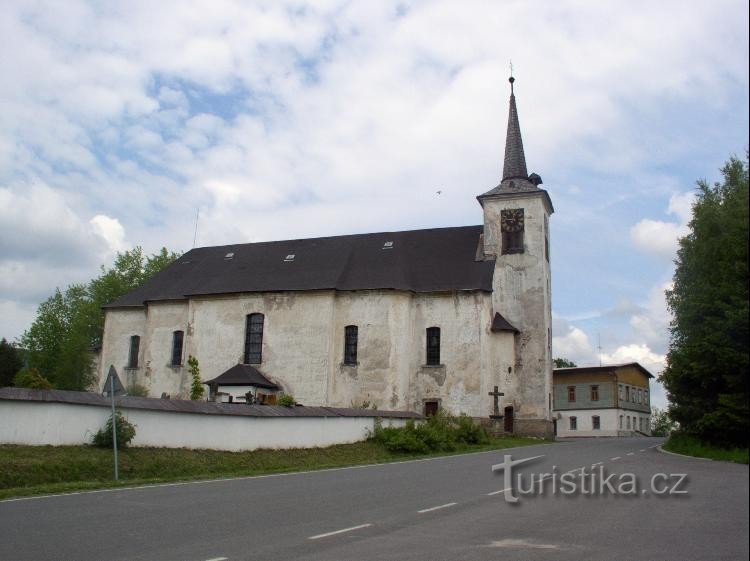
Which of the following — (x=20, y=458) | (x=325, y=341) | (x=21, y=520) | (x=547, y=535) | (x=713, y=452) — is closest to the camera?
(x=713, y=452)

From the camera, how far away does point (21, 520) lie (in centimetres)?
1025

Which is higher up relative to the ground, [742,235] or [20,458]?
[742,235]

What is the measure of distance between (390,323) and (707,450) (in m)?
36.3

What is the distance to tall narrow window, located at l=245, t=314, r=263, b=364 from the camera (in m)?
41.2

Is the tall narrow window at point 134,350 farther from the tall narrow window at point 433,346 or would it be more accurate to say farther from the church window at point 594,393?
the church window at point 594,393

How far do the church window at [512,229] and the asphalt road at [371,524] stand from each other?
1084 inches

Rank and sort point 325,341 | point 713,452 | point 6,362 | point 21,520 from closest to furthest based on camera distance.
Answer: point 713,452 < point 21,520 < point 325,341 < point 6,362

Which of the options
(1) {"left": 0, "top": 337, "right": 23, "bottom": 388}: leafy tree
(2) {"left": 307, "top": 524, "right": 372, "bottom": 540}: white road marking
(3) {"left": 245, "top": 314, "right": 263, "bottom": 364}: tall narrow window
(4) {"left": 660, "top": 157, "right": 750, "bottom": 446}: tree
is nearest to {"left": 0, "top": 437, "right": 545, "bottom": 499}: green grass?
(2) {"left": 307, "top": 524, "right": 372, "bottom": 540}: white road marking

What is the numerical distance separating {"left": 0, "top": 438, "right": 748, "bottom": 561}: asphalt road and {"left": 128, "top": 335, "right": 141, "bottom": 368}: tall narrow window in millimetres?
33384

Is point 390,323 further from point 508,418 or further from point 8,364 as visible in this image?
point 8,364

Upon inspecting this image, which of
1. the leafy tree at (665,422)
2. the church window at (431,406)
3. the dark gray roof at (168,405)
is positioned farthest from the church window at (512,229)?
the leafy tree at (665,422)

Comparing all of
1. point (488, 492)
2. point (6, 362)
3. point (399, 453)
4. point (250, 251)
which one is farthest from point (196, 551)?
point (6, 362)

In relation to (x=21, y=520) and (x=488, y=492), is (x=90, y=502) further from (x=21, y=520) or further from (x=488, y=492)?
(x=488, y=492)

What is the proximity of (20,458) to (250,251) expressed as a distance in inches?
1293
